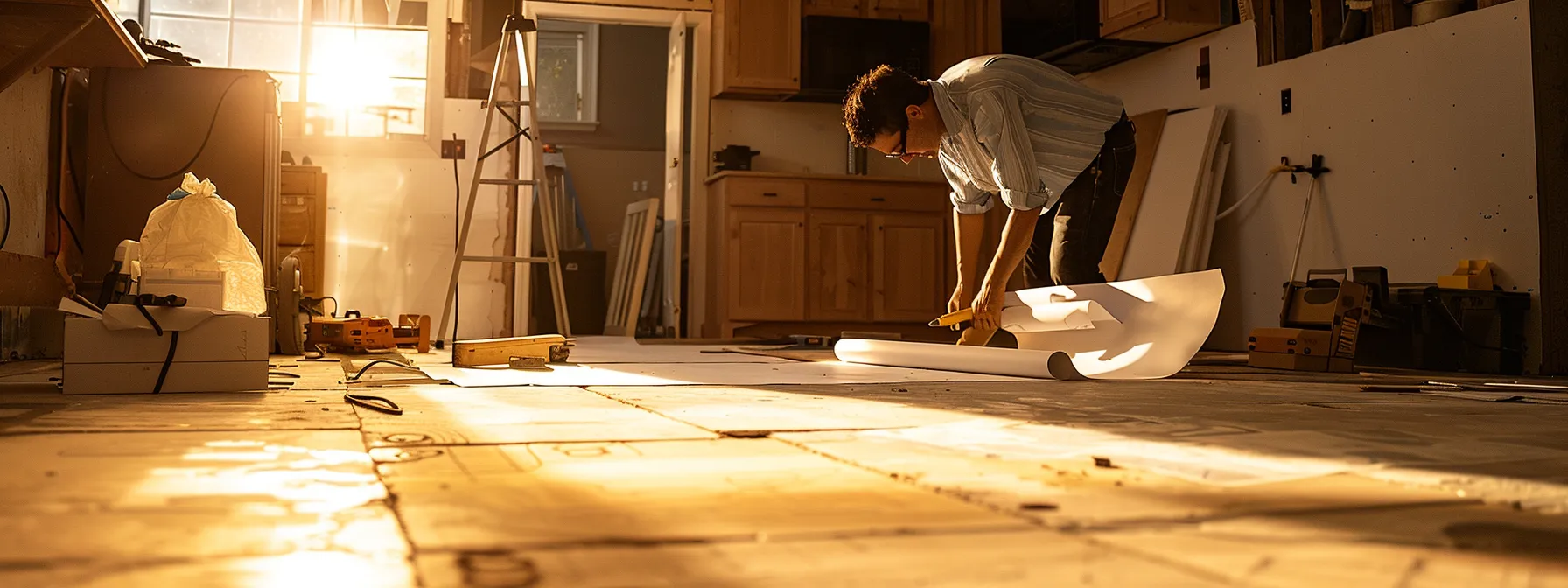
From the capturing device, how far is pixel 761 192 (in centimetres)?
619

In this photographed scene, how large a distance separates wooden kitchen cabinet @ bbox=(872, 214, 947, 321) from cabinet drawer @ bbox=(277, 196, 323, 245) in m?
2.96

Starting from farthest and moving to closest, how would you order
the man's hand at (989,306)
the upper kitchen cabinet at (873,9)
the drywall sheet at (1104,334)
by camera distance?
1. the upper kitchen cabinet at (873,9)
2. the man's hand at (989,306)
3. the drywall sheet at (1104,334)

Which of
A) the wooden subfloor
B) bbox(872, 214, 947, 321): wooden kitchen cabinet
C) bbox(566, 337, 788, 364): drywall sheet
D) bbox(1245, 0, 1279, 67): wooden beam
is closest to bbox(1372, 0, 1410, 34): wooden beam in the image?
bbox(1245, 0, 1279, 67): wooden beam

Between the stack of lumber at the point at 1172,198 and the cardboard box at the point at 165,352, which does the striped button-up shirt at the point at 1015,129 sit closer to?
the cardboard box at the point at 165,352

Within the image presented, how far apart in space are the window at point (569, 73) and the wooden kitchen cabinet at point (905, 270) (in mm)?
3255

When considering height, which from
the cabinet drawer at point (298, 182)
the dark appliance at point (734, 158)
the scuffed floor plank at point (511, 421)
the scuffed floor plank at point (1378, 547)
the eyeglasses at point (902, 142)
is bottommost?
the scuffed floor plank at point (1378, 547)

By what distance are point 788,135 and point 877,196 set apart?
825mm

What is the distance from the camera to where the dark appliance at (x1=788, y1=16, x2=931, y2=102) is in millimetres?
6363

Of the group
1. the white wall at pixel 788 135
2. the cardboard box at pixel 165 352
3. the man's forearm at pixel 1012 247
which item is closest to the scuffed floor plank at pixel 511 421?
the cardboard box at pixel 165 352

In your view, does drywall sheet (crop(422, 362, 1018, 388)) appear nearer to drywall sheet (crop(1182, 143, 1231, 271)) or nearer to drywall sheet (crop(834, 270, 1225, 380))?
drywall sheet (crop(834, 270, 1225, 380))

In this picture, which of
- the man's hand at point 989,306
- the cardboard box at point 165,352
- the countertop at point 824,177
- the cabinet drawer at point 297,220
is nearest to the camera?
the cardboard box at point 165,352

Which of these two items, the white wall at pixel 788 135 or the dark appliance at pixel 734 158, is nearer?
the dark appliance at pixel 734 158

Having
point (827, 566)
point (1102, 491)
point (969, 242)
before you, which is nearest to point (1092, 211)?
point (969, 242)

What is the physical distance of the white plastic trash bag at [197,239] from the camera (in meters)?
3.51
